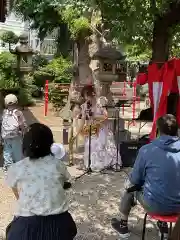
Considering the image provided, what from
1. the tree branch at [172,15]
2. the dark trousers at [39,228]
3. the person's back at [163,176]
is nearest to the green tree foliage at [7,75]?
the tree branch at [172,15]

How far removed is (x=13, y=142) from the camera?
20.8 feet

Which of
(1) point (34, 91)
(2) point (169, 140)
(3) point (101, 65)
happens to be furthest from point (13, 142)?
(1) point (34, 91)

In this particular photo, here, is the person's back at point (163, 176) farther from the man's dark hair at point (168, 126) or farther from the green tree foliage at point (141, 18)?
the green tree foliage at point (141, 18)

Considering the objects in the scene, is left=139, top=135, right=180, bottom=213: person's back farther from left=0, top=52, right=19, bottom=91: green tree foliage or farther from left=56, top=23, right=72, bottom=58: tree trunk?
left=56, top=23, right=72, bottom=58: tree trunk

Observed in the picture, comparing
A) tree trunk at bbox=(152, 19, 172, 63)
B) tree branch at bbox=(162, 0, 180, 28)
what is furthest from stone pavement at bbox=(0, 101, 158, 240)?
tree branch at bbox=(162, 0, 180, 28)

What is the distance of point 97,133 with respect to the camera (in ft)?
22.6

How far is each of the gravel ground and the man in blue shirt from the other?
36.1 inches

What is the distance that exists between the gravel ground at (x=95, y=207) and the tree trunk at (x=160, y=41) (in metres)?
2.01

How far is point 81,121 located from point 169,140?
3.56m

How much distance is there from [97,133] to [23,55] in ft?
28.3

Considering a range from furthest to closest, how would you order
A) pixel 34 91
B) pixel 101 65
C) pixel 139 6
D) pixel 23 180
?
pixel 34 91, pixel 101 65, pixel 139 6, pixel 23 180

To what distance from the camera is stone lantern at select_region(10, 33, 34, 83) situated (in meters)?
14.4

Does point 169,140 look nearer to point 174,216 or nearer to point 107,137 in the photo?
point 174,216

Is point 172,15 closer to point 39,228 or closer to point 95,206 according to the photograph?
point 95,206
